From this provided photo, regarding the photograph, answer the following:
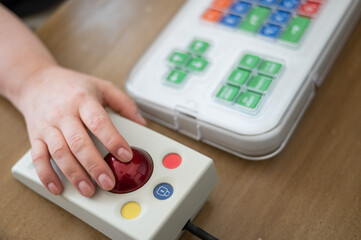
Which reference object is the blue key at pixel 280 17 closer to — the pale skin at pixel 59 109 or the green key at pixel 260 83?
the green key at pixel 260 83

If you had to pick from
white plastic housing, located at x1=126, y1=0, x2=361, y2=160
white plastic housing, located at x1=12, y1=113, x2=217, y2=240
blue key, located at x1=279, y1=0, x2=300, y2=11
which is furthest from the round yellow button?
blue key, located at x1=279, y1=0, x2=300, y2=11

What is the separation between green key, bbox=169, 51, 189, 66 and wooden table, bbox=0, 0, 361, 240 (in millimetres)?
82

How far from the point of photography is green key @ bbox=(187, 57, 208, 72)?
20.5 inches

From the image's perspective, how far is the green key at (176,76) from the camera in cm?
52

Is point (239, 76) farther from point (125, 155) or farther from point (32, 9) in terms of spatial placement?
point (32, 9)

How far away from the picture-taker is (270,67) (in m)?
0.49

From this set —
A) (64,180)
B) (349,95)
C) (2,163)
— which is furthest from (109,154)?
(349,95)

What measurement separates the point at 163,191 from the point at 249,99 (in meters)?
0.16

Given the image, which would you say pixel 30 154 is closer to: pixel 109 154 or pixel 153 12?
pixel 109 154

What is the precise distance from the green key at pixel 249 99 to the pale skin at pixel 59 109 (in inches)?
5.0

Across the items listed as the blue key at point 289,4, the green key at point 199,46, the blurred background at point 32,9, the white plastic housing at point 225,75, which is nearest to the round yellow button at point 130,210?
the white plastic housing at point 225,75

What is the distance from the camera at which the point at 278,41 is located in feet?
1.70

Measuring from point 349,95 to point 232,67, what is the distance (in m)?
0.15

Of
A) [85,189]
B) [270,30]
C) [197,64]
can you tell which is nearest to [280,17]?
[270,30]
